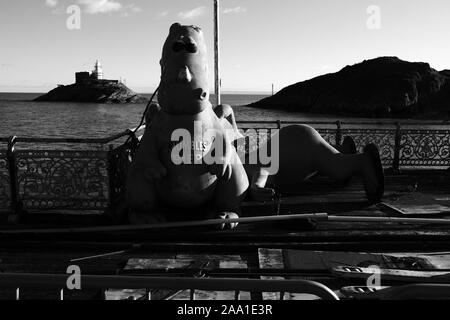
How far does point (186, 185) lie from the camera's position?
6062 mm

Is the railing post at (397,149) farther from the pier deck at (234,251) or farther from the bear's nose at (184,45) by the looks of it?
the bear's nose at (184,45)

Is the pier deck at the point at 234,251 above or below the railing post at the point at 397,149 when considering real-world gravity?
below

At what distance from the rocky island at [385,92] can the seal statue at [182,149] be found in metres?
60.1

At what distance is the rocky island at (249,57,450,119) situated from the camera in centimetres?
6681

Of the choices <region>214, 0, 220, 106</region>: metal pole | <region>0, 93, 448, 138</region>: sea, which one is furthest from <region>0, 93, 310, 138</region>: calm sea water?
<region>214, 0, 220, 106</region>: metal pole

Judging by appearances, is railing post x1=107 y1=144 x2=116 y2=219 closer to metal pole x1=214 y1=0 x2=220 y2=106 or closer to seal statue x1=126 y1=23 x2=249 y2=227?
seal statue x1=126 y1=23 x2=249 y2=227

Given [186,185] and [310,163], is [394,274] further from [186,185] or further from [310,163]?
[310,163]

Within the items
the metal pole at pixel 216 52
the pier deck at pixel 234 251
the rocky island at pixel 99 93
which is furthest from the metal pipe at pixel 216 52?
the rocky island at pixel 99 93

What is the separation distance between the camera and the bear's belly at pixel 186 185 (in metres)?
6.05

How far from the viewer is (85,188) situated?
7.09 m

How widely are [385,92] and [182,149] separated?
2686 inches

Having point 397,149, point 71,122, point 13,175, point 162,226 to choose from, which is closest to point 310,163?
point 162,226

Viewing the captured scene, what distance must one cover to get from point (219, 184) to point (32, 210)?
3.00 metres
